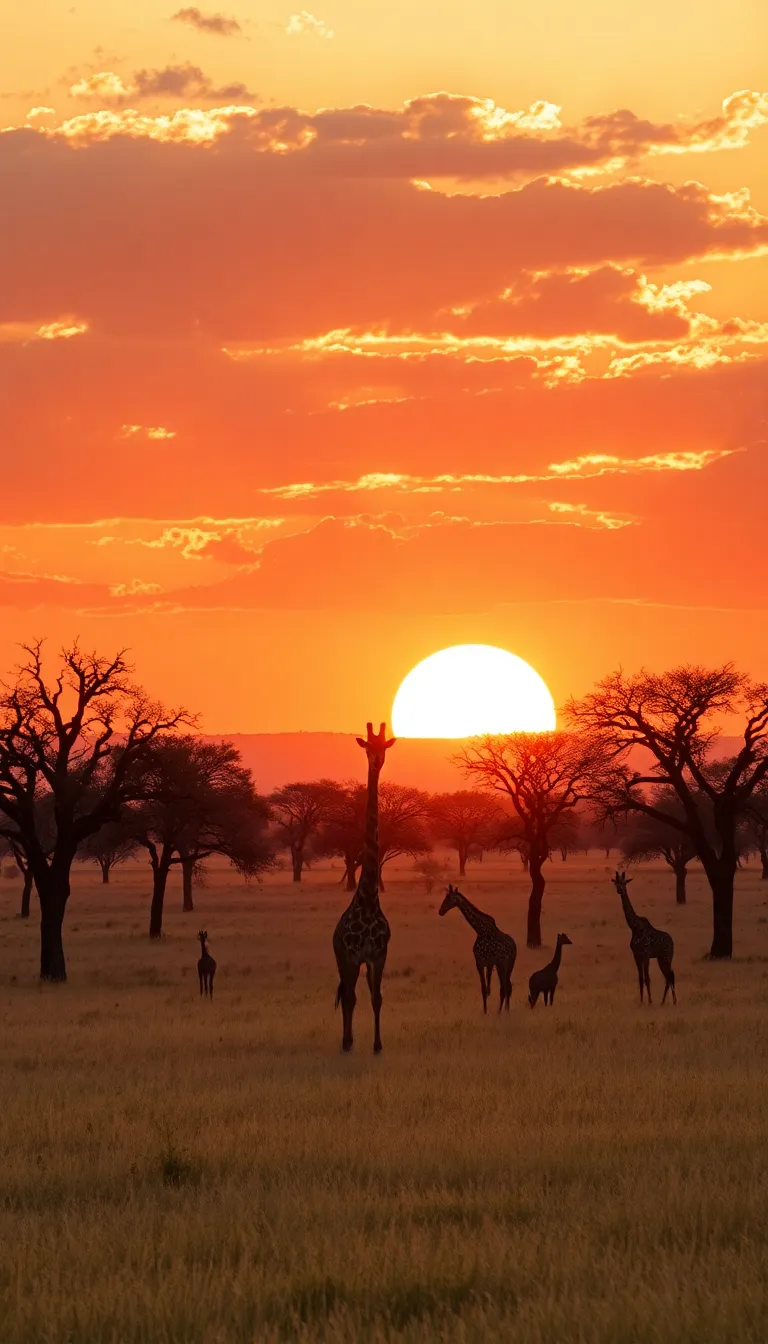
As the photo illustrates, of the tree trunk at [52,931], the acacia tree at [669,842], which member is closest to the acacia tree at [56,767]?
the tree trunk at [52,931]

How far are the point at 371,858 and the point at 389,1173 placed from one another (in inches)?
474

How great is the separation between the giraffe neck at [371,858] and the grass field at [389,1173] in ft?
8.07

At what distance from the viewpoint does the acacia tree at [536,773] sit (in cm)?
5641

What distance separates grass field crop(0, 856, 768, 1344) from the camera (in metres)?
9.18

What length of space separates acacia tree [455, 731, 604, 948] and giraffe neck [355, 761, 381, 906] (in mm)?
28863

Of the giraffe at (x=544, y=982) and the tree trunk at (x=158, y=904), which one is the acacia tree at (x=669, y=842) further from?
the giraffe at (x=544, y=982)

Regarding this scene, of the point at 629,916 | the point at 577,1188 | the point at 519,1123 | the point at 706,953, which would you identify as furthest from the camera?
the point at 706,953

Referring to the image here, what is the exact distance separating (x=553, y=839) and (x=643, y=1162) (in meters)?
113

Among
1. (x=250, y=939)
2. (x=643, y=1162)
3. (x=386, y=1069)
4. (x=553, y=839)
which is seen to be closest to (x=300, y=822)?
(x=553, y=839)

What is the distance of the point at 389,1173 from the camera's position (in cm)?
1378

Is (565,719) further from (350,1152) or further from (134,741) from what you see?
(350,1152)

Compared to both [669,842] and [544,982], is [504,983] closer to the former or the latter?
[544,982]

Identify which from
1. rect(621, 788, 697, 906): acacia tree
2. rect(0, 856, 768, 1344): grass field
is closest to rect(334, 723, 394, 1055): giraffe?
rect(0, 856, 768, 1344): grass field

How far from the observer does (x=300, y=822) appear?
129875mm
